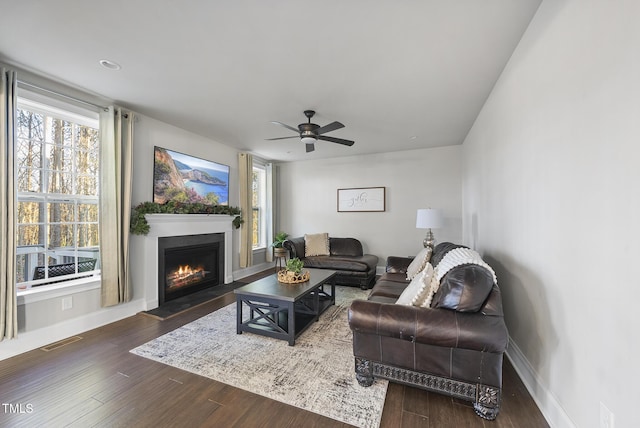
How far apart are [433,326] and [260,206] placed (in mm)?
5238

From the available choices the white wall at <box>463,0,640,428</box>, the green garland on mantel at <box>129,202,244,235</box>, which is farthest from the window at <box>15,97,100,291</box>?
the white wall at <box>463,0,640,428</box>

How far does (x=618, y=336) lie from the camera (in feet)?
3.63

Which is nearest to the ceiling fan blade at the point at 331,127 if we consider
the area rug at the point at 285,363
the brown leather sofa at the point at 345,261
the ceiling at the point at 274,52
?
the ceiling at the point at 274,52

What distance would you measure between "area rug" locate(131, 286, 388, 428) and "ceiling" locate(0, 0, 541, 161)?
8.72 ft

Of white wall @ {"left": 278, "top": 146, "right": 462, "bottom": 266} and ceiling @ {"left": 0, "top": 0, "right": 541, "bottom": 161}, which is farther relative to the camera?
Answer: white wall @ {"left": 278, "top": 146, "right": 462, "bottom": 266}

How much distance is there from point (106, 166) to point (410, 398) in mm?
3887

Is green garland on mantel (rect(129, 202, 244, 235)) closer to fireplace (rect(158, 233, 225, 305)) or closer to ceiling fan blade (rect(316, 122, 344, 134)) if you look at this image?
fireplace (rect(158, 233, 225, 305))

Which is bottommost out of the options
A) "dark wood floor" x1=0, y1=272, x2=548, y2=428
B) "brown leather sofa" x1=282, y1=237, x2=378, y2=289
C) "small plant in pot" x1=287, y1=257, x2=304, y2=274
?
"dark wood floor" x1=0, y1=272, x2=548, y2=428

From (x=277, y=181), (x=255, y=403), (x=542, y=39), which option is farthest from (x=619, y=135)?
(x=277, y=181)

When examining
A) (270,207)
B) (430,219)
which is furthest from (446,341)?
(270,207)

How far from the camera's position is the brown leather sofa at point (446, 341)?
165 cm

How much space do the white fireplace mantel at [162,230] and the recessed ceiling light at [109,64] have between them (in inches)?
70.2

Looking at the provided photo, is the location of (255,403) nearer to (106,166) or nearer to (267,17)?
(267,17)

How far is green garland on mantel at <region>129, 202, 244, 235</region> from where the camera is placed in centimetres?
344
